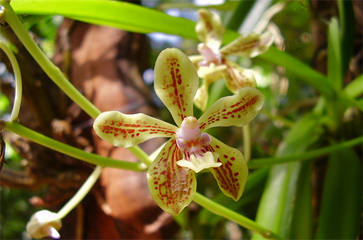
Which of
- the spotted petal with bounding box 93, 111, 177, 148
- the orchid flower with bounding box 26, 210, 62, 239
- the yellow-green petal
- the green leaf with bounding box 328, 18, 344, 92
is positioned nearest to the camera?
the spotted petal with bounding box 93, 111, 177, 148

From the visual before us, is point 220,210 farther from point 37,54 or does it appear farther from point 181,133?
point 37,54

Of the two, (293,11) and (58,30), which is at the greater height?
(293,11)

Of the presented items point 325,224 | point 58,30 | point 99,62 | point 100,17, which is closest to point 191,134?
point 100,17

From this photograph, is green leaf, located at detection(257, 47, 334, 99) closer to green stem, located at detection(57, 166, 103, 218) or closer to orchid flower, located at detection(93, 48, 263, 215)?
orchid flower, located at detection(93, 48, 263, 215)

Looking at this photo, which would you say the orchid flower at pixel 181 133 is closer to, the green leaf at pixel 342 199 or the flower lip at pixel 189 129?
the flower lip at pixel 189 129

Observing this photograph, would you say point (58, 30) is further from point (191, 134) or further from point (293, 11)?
point (191, 134)

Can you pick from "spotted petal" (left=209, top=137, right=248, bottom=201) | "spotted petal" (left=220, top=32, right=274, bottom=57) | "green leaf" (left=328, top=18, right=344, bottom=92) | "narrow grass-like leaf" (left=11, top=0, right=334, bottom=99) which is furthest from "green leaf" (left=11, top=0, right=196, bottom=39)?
"green leaf" (left=328, top=18, right=344, bottom=92)

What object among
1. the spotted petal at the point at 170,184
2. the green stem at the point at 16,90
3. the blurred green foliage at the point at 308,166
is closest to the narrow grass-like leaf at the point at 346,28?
the blurred green foliage at the point at 308,166
